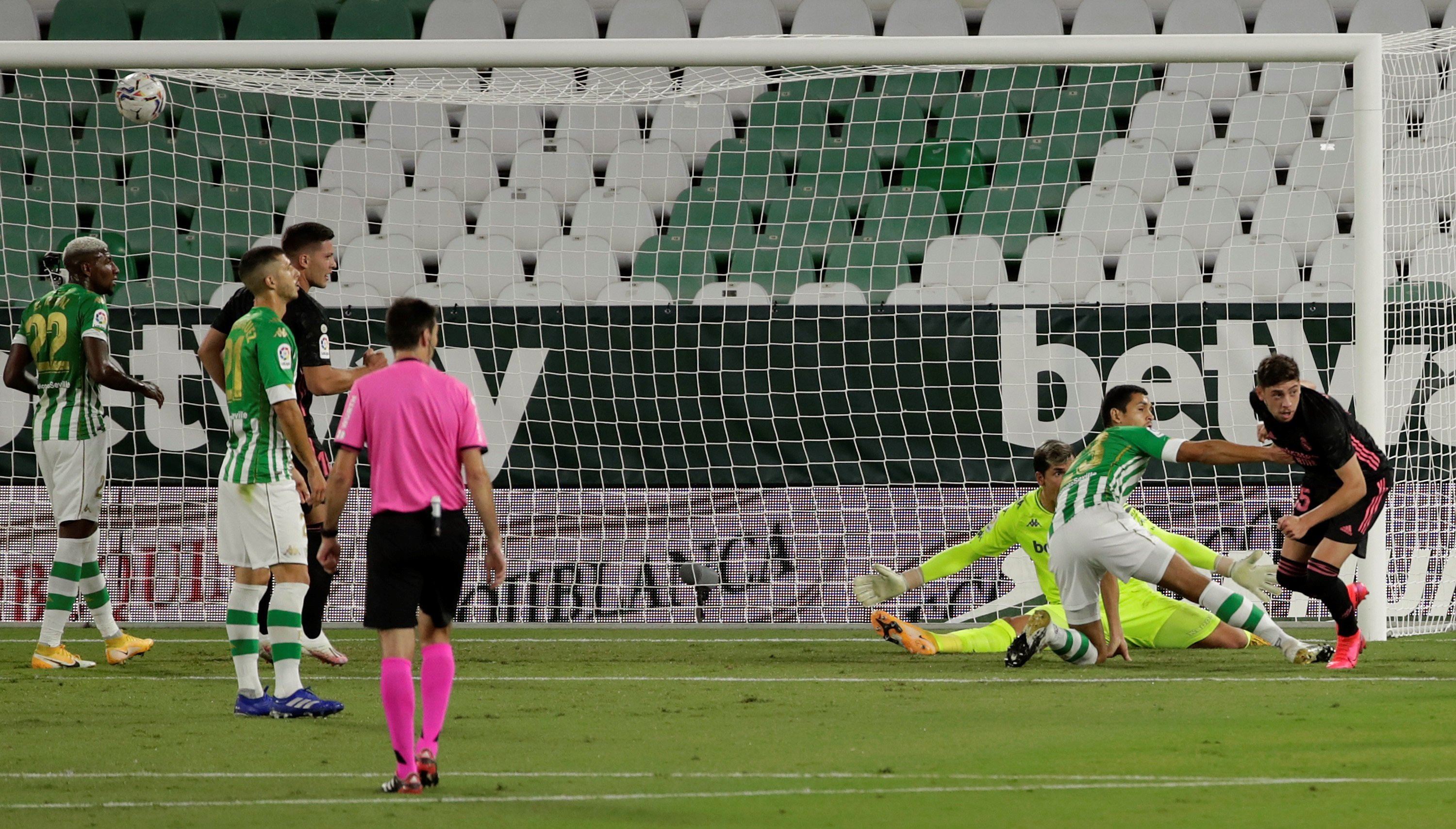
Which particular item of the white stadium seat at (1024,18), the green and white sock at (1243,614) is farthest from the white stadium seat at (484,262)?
the green and white sock at (1243,614)

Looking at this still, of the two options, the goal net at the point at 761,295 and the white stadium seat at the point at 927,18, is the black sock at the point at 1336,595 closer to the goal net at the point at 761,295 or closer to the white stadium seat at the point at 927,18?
the goal net at the point at 761,295

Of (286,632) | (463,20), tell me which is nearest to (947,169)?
(463,20)

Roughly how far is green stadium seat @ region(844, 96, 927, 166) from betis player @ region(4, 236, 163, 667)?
571 centimetres

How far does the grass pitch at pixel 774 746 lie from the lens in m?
3.60

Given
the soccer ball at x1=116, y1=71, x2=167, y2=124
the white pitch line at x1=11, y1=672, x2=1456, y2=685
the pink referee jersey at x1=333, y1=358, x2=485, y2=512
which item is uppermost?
the soccer ball at x1=116, y1=71, x2=167, y2=124

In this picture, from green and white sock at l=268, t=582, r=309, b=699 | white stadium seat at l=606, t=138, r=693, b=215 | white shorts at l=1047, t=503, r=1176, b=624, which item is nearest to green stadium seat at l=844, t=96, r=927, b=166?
white stadium seat at l=606, t=138, r=693, b=215

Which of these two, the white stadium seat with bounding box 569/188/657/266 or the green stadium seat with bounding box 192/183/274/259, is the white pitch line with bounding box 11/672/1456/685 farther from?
the white stadium seat with bounding box 569/188/657/266

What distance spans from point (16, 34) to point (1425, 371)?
11139 mm

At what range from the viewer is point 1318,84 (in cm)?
1216

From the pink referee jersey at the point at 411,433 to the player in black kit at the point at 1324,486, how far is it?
3.80 metres

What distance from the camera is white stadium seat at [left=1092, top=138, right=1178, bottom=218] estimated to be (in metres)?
11.3

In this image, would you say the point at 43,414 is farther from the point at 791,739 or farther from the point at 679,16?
the point at 679,16

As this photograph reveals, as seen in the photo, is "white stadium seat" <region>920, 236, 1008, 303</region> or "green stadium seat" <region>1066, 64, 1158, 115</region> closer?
"white stadium seat" <region>920, 236, 1008, 303</region>

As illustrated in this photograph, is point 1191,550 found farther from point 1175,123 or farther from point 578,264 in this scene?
point 578,264
